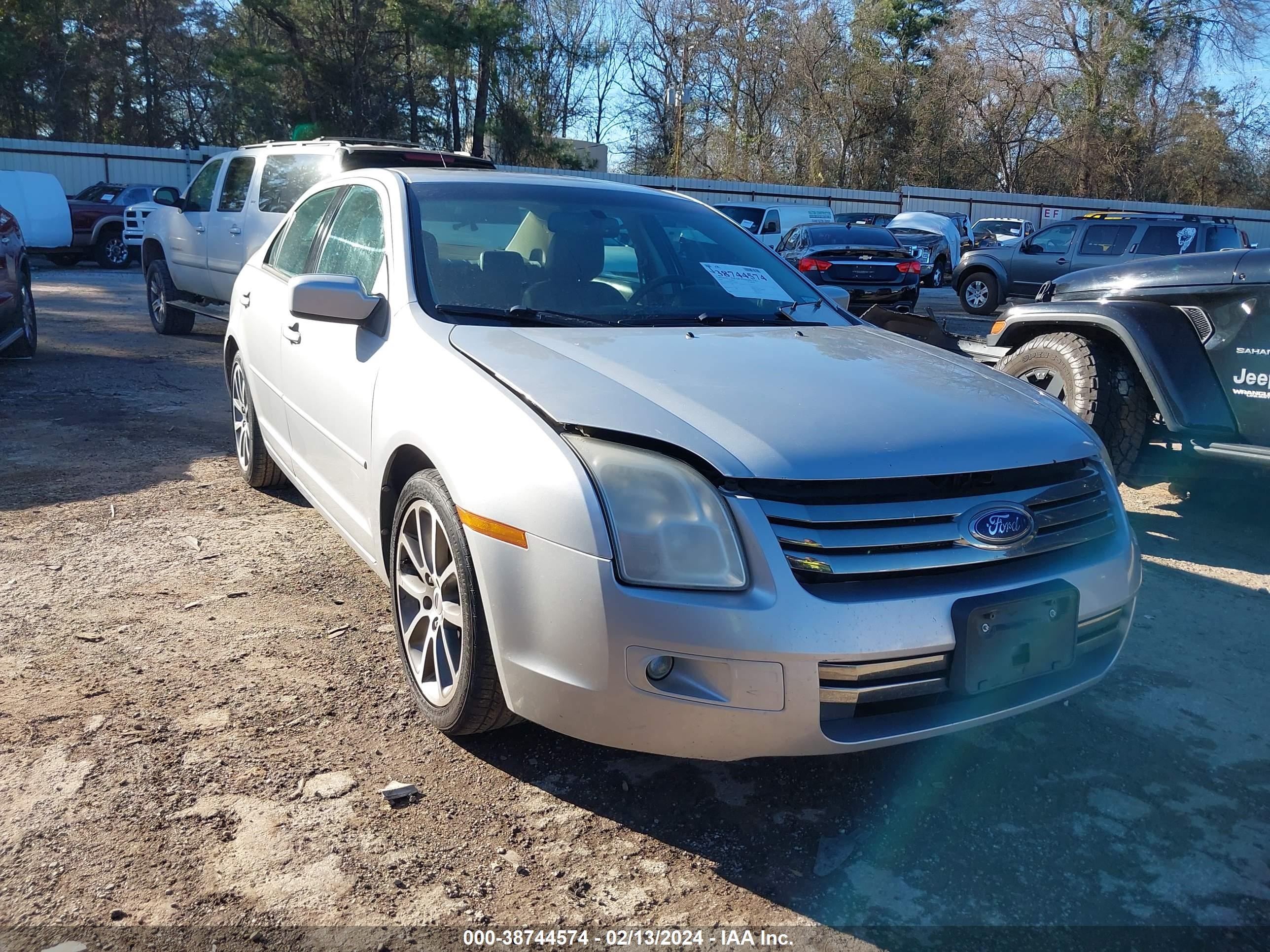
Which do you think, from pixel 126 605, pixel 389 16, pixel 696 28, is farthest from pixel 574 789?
pixel 696 28

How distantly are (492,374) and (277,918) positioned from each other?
138 centimetres

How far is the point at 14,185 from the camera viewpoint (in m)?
16.3

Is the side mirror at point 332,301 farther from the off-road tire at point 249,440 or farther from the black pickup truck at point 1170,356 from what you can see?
the black pickup truck at point 1170,356

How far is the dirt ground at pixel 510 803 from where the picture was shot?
88.4 inches

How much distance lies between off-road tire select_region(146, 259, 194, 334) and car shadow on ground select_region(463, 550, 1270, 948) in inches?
366

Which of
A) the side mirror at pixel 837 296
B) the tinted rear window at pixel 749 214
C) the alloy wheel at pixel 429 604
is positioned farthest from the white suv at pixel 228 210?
the tinted rear window at pixel 749 214

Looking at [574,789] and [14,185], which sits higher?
[14,185]

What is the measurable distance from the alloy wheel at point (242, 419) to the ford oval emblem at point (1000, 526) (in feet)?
12.1

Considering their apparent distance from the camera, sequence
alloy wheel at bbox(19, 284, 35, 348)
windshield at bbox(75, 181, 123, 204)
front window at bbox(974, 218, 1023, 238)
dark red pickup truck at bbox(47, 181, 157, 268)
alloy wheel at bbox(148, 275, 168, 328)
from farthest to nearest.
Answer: front window at bbox(974, 218, 1023, 238)
windshield at bbox(75, 181, 123, 204)
dark red pickup truck at bbox(47, 181, 157, 268)
alloy wheel at bbox(148, 275, 168, 328)
alloy wheel at bbox(19, 284, 35, 348)

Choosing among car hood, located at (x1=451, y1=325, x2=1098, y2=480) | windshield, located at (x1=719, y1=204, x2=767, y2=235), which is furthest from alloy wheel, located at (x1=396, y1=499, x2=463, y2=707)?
windshield, located at (x1=719, y1=204, x2=767, y2=235)

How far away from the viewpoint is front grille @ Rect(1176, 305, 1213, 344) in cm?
478

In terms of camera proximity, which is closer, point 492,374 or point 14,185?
point 492,374

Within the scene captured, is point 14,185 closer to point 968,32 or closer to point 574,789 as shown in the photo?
point 574,789

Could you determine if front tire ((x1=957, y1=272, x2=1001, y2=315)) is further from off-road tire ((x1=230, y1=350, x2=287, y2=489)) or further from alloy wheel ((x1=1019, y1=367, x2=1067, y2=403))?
off-road tire ((x1=230, y1=350, x2=287, y2=489))
